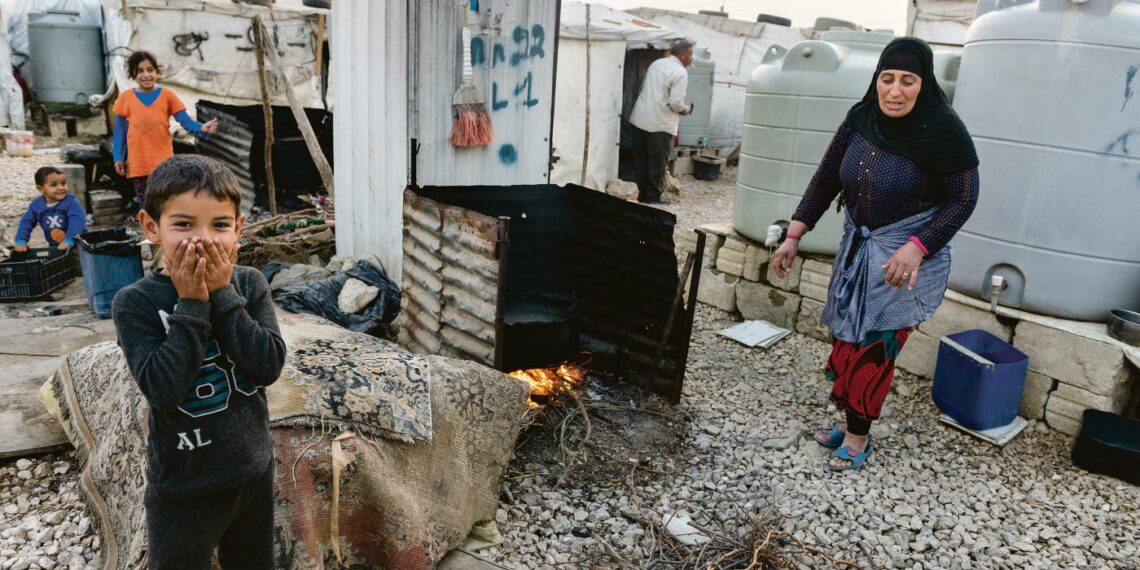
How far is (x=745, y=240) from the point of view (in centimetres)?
599

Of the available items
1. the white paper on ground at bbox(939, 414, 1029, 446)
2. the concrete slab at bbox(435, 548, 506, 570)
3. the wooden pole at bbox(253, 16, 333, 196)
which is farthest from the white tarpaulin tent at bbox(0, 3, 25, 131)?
the white paper on ground at bbox(939, 414, 1029, 446)

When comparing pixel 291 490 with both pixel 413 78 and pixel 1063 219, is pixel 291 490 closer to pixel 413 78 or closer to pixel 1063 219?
pixel 413 78

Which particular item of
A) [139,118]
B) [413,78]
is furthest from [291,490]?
[139,118]

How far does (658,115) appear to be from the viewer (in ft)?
35.3

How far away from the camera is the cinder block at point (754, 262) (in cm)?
585

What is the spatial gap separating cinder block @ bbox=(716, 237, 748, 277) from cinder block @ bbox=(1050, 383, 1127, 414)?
7.89 ft

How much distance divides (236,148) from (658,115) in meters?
5.83

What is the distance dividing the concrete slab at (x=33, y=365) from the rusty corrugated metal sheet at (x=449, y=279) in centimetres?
180

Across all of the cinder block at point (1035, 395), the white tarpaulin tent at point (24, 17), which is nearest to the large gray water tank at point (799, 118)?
the cinder block at point (1035, 395)

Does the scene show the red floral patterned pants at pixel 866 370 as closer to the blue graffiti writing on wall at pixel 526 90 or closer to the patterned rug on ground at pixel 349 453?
the patterned rug on ground at pixel 349 453

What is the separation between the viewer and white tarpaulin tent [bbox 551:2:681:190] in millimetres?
10336

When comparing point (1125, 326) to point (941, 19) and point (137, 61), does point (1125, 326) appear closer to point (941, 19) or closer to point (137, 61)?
point (137, 61)

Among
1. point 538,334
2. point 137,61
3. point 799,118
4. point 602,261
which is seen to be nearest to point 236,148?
point 137,61

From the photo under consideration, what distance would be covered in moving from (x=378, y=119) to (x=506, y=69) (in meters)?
0.98
